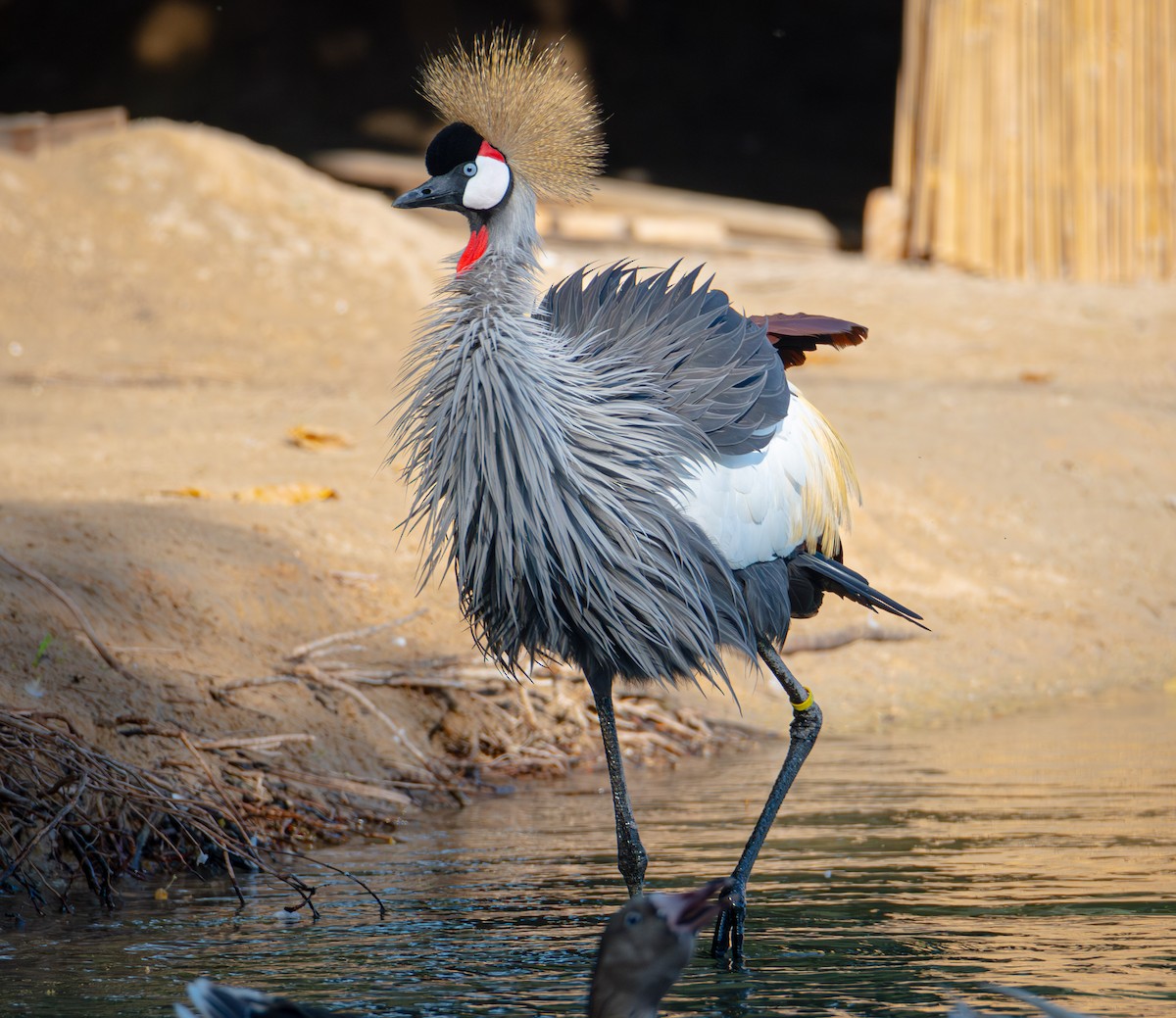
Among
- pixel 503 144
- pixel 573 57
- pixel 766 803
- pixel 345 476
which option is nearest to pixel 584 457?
pixel 503 144

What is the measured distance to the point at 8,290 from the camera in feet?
36.3

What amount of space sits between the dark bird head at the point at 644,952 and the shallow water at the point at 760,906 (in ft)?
1.22

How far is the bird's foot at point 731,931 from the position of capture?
3599 mm

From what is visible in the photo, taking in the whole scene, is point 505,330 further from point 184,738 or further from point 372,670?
point 372,670

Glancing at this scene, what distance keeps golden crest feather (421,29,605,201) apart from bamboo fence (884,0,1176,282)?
9.70 m

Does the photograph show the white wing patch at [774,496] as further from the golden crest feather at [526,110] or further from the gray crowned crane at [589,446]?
the golden crest feather at [526,110]

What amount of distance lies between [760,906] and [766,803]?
0.87 ft

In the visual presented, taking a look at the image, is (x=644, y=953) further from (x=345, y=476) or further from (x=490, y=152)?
(x=345, y=476)

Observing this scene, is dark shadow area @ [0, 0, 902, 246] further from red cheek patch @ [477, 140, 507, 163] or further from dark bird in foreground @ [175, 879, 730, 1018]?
dark bird in foreground @ [175, 879, 730, 1018]

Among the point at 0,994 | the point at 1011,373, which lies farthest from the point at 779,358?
the point at 1011,373

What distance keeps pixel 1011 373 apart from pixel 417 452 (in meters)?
7.89

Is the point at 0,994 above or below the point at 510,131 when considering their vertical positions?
below

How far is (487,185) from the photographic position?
390 cm

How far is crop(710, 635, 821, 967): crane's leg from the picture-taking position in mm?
3652
